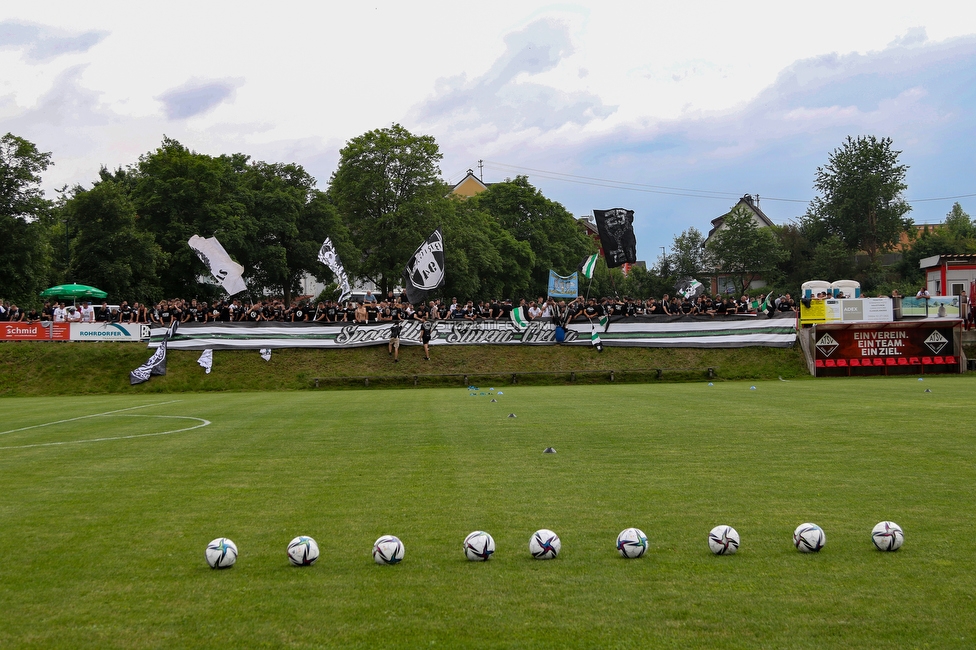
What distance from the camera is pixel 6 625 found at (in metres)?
5.49

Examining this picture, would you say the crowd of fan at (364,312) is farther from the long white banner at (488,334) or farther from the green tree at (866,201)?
the green tree at (866,201)

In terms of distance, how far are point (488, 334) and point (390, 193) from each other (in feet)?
84.9

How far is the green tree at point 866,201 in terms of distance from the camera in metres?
82.4

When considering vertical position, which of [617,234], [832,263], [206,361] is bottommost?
[206,361]

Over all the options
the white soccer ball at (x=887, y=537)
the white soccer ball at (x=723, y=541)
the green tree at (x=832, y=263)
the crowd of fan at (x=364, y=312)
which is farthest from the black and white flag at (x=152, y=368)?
the green tree at (x=832, y=263)

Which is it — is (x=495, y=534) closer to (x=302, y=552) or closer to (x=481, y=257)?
(x=302, y=552)

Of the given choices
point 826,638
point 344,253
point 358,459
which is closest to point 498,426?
point 358,459

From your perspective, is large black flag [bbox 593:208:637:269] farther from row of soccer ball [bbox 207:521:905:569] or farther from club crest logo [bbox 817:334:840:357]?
row of soccer ball [bbox 207:521:905:569]

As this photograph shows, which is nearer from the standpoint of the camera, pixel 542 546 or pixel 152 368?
pixel 542 546

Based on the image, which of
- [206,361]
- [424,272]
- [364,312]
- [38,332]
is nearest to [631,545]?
[424,272]

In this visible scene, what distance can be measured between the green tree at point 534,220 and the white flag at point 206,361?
4330 cm

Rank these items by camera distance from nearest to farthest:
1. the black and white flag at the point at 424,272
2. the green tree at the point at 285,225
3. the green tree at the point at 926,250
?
the black and white flag at the point at 424,272
the green tree at the point at 285,225
the green tree at the point at 926,250

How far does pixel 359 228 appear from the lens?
6544 centimetres

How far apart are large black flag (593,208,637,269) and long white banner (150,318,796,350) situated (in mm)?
3614
